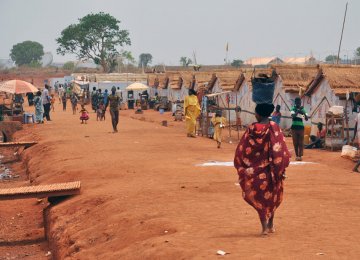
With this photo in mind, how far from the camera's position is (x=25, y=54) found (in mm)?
134250

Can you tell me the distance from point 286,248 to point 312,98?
741 inches

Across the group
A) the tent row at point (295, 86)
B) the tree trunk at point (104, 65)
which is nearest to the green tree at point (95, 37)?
the tree trunk at point (104, 65)

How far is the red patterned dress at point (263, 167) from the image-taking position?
7629 mm

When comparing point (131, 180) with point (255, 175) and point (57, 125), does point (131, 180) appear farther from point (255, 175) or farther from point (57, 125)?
point (57, 125)

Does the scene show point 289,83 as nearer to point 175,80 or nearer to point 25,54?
point 175,80

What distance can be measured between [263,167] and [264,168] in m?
0.02

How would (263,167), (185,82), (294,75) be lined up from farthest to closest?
(185,82) < (294,75) < (263,167)

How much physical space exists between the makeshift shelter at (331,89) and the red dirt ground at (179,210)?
440 centimetres

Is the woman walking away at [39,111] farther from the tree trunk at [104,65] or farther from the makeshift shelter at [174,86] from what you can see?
the tree trunk at [104,65]

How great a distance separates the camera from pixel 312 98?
82.3 feet

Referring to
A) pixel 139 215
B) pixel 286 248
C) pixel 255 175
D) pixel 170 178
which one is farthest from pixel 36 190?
pixel 286 248

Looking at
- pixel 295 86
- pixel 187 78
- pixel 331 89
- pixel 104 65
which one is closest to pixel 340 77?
pixel 331 89

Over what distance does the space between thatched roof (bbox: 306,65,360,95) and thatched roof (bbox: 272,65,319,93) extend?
300 centimetres

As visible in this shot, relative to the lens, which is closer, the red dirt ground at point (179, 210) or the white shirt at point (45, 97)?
the red dirt ground at point (179, 210)
